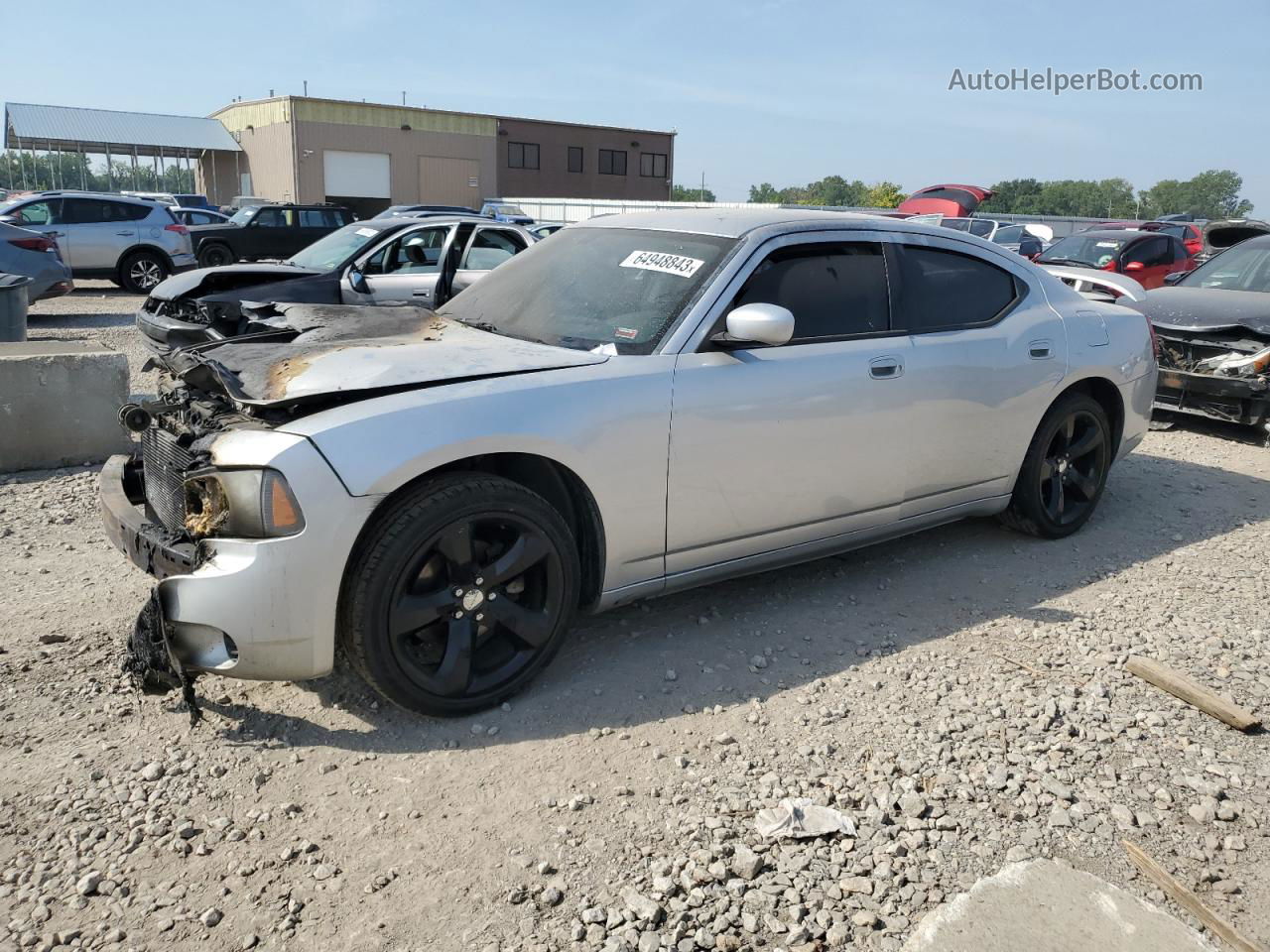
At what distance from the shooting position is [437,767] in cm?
309

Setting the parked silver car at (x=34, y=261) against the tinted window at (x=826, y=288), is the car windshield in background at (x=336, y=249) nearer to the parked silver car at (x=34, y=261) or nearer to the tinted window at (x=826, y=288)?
the parked silver car at (x=34, y=261)

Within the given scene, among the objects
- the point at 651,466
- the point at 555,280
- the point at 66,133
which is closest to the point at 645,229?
the point at 555,280

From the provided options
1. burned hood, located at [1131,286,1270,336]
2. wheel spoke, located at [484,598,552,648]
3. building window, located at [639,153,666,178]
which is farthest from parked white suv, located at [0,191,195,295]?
building window, located at [639,153,666,178]

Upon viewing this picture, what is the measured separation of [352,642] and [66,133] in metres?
55.6

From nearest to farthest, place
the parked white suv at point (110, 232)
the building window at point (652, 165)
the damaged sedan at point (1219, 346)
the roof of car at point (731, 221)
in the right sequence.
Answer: the roof of car at point (731, 221), the damaged sedan at point (1219, 346), the parked white suv at point (110, 232), the building window at point (652, 165)

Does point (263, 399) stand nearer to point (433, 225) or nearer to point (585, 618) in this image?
point (585, 618)

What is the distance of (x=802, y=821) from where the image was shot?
9.33ft

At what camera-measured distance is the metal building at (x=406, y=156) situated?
47.2 meters

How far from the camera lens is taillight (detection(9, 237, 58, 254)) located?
40.4 ft

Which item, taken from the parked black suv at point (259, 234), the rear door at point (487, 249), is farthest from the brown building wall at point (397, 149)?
the rear door at point (487, 249)

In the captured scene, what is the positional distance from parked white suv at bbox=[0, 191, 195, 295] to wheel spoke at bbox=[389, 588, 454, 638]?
15875 mm

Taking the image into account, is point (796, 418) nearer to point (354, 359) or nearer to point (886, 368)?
point (886, 368)

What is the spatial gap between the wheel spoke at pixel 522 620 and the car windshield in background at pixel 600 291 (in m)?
1.01

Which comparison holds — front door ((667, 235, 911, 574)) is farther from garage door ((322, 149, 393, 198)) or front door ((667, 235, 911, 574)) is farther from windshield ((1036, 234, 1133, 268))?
garage door ((322, 149, 393, 198))
